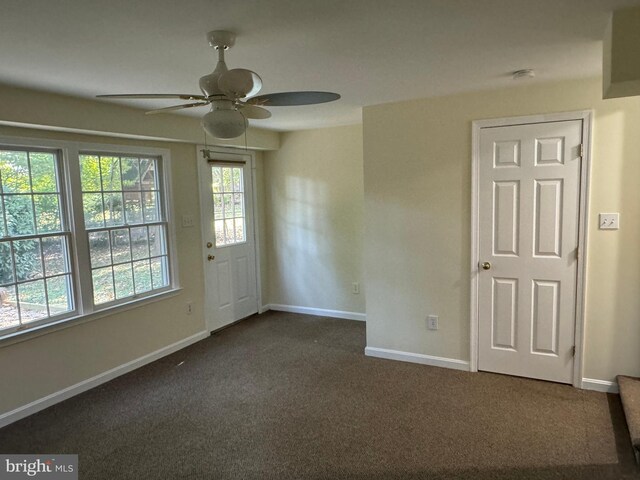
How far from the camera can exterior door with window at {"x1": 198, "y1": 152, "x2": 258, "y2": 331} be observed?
4547 millimetres

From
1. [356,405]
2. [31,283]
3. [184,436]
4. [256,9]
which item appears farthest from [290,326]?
[256,9]

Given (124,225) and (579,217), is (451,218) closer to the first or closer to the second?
(579,217)

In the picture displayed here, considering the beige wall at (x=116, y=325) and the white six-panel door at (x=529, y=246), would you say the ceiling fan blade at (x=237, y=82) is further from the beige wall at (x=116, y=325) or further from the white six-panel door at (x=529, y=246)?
the white six-panel door at (x=529, y=246)

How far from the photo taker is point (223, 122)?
1.81 meters

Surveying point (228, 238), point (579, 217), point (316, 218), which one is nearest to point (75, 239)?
point (228, 238)

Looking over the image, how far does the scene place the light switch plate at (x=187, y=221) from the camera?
167 inches

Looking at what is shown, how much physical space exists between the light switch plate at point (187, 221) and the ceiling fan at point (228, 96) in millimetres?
2385

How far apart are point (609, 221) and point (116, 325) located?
3851 mm

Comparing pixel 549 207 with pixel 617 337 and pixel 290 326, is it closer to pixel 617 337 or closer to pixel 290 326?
pixel 617 337

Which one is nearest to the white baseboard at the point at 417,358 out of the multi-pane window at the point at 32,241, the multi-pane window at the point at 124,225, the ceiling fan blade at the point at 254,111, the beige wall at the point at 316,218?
the beige wall at the point at 316,218

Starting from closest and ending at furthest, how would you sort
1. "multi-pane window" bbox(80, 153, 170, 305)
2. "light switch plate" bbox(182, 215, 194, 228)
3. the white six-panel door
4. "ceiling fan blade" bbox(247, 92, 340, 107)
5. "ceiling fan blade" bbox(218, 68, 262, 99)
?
"ceiling fan blade" bbox(218, 68, 262, 99) < "ceiling fan blade" bbox(247, 92, 340, 107) < the white six-panel door < "multi-pane window" bbox(80, 153, 170, 305) < "light switch plate" bbox(182, 215, 194, 228)

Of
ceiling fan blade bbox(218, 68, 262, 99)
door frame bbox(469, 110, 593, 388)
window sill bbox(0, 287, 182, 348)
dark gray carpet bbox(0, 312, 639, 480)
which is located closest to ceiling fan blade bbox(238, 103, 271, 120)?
ceiling fan blade bbox(218, 68, 262, 99)

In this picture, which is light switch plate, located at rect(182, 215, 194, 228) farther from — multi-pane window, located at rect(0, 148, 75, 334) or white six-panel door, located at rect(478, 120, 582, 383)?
white six-panel door, located at rect(478, 120, 582, 383)

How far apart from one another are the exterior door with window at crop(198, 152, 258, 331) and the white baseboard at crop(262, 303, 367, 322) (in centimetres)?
30
